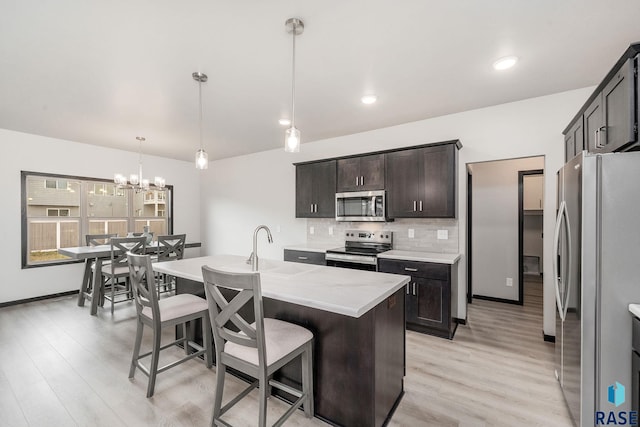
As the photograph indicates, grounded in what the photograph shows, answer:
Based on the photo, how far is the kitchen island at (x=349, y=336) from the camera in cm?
163

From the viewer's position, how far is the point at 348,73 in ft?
8.39

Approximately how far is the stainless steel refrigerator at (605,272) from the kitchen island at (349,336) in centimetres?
101

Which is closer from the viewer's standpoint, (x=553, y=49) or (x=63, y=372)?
(x=553, y=49)

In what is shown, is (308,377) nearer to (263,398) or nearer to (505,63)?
(263,398)

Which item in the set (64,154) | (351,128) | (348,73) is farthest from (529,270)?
(64,154)

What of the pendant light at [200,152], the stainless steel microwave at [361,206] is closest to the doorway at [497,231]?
the stainless steel microwave at [361,206]

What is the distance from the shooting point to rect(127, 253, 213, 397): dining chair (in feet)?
6.85

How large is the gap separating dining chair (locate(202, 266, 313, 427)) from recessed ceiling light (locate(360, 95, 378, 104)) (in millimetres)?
2366

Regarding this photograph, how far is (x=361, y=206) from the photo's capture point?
391 cm

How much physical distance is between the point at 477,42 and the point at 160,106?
10.6 ft

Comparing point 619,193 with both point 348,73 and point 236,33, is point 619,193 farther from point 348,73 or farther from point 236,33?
point 236,33

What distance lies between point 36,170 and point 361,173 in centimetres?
497

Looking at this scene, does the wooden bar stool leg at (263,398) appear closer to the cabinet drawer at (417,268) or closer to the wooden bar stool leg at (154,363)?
the wooden bar stool leg at (154,363)

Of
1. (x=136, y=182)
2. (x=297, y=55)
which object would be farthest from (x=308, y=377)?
(x=136, y=182)
